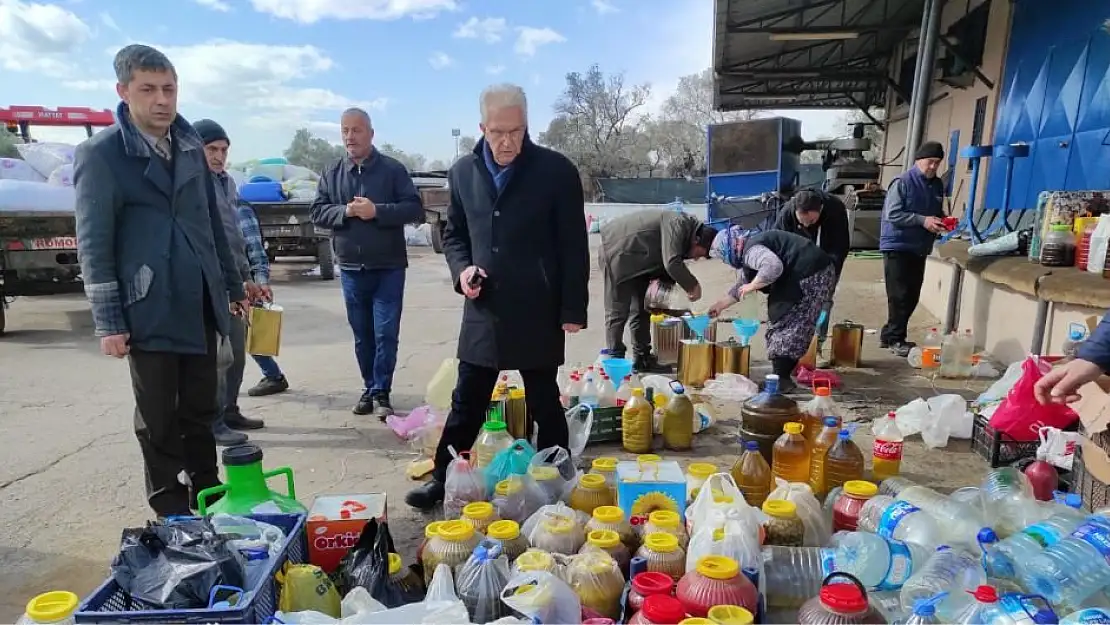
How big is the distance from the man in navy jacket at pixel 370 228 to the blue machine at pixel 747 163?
36.6 feet

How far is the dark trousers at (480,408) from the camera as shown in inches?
123

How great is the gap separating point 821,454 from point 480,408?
5.33ft

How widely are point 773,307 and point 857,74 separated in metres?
14.0

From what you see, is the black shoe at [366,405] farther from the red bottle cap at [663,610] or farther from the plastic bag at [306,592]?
the red bottle cap at [663,610]

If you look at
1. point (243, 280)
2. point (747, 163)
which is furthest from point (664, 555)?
point (747, 163)

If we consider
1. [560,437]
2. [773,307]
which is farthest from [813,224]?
[560,437]

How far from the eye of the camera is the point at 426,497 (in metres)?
3.15

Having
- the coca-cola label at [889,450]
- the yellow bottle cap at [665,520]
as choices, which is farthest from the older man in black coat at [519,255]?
the coca-cola label at [889,450]

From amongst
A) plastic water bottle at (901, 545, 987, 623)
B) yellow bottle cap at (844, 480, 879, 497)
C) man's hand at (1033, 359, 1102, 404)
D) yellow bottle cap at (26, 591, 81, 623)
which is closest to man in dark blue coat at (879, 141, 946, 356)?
yellow bottle cap at (844, 480, 879, 497)

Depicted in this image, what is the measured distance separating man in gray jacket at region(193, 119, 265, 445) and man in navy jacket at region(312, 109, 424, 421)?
0.54 metres

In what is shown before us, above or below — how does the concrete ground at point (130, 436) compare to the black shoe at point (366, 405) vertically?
below

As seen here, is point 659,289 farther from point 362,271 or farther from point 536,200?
point 536,200

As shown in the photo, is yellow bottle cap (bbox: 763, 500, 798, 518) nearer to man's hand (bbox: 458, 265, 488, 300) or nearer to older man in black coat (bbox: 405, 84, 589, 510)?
older man in black coat (bbox: 405, 84, 589, 510)

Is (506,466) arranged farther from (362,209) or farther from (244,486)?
(362,209)
